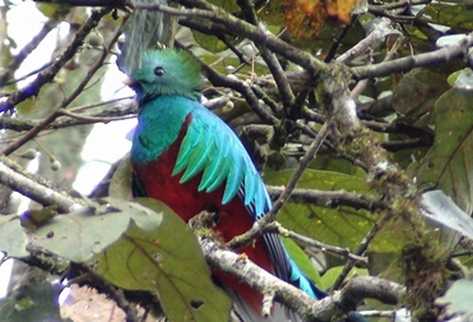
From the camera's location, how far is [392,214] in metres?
2.45

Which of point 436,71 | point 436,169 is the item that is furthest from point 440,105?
point 436,71

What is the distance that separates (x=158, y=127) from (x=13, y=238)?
1.62 meters

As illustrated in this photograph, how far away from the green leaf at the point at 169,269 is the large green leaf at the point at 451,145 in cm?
67

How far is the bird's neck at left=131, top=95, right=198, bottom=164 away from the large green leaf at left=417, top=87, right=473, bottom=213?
105 centimetres

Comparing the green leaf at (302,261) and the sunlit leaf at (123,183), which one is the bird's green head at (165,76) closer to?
the sunlit leaf at (123,183)

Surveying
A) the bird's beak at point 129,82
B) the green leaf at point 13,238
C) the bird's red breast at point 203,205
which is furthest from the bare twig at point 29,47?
the green leaf at point 13,238

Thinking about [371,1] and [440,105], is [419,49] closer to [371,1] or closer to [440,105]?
[371,1]

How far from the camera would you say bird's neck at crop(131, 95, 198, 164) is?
4199 mm

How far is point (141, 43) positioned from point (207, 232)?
572 mm

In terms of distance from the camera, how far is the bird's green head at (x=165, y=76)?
4.31 meters

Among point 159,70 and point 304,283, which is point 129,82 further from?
point 304,283

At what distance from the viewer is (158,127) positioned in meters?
4.21

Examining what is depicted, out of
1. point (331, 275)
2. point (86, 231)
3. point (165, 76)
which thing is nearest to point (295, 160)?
point (331, 275)

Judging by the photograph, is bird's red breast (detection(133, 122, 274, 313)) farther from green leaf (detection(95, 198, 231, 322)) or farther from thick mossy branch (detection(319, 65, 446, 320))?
thick mossy branch (detection(319, 65, 446, 320))
